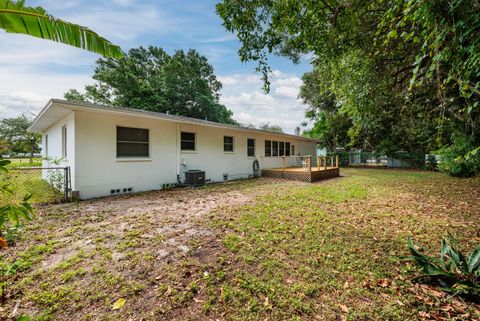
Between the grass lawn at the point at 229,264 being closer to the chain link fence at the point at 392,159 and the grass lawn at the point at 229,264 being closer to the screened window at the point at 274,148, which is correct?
the screened window at the point at 274,148

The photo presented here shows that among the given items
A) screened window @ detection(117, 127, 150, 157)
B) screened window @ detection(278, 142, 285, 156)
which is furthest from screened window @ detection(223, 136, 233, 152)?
screened window @ detection(278, 142, 285, 156)

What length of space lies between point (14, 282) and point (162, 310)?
1.96 metres

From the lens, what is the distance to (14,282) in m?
2.47

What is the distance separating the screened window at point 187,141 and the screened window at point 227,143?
2115 millimetres

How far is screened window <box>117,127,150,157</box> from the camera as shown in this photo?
770 cm

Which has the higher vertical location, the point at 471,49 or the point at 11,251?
the point at 471,49

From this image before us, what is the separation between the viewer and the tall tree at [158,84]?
22.5m

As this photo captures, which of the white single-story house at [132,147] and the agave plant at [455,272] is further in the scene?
the white single-story house at [132,147]

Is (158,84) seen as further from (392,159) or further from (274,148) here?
(392,159)

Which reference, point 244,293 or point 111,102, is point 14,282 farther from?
point 111,102

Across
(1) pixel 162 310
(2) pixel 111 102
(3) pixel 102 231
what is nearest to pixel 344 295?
(1) pixel 162 310

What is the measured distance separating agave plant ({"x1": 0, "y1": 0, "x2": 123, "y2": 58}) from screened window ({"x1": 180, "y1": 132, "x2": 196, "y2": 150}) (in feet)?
25.3

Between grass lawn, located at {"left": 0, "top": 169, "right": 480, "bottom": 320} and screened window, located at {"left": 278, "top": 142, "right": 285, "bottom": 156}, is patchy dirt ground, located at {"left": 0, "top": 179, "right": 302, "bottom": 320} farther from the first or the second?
screened window, located at {"left": 278, "top": 142, "right": 285, "bottom": 156}

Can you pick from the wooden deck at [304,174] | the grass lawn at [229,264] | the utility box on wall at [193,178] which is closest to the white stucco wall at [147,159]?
the utility box on wall at [193,178]
